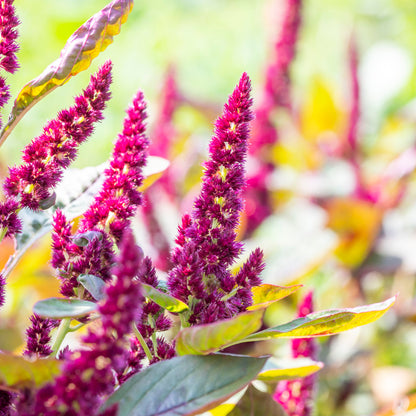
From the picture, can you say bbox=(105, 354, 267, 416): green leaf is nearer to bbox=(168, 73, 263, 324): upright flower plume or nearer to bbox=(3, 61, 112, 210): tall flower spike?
bbox=(168, 73, 263, 324): upright flower plume

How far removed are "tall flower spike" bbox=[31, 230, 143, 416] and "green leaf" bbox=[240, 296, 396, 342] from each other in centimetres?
15

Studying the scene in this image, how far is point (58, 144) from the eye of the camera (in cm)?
45

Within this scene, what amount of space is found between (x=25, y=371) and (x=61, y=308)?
0.14 feet

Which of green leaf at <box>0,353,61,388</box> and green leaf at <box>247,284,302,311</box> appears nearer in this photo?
green leaf at <box>0,353,61,388</box>

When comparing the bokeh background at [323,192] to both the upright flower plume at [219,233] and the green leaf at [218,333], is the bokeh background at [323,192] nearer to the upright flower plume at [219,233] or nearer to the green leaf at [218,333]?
the upright flower plume at [219,233]

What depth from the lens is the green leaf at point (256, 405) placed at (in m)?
0.49

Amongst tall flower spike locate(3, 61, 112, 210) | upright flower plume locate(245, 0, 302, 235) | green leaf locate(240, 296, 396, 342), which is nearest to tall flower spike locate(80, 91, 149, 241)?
tall flower spike locate(3, 61, 112, 210)

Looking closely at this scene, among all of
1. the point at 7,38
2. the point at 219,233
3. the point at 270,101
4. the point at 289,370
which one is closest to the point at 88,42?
the point at 7,38

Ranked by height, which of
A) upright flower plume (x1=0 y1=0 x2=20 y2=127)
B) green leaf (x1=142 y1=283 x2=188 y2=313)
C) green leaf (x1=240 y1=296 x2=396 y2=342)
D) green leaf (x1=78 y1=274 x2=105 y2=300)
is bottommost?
green leaf (x1=240 y1=296 x2=396 y2=342)

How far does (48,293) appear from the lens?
46.8 inches

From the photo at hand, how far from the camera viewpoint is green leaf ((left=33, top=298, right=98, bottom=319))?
0.36 m

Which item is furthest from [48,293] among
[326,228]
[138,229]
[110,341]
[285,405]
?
[110,341]

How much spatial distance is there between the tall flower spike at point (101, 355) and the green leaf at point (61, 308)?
53 millimetres

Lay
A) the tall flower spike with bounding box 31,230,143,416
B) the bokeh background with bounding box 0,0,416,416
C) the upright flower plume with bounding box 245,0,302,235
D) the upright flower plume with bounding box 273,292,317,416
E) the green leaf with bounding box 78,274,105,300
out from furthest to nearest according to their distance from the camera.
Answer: the upright flower plume with bounding box 245,0,302,235 → the bokeh background with bounding box 0,0,416,416 → the upright flower plume with bounding box 273,292,317,416 → the green leaf with bounding box 78,274,105,300 → the tall flower spike with bounding box 31,230,143,416
